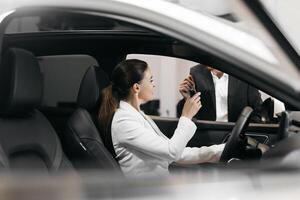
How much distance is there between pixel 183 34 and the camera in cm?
134

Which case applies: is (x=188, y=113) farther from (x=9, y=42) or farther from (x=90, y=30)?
(x=9, y=42)

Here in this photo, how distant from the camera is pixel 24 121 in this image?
226 cm

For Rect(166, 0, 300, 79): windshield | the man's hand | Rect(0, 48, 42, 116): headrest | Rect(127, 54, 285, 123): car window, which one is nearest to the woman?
Rect(127, 54, 285, 123): car window

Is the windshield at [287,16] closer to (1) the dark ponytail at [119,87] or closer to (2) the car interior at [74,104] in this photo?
(2) the car interior at [74,104]

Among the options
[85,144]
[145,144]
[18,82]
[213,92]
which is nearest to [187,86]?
[213,92]

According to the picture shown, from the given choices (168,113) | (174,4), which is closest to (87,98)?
(168,113)

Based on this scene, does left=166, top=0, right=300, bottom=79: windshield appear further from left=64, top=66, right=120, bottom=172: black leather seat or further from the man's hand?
the man's hand

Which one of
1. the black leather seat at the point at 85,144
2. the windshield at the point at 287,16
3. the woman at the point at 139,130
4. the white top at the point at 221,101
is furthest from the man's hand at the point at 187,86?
the windshield at the point at 287,16

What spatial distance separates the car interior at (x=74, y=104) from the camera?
1756 mm

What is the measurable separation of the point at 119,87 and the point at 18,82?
0.74 meters

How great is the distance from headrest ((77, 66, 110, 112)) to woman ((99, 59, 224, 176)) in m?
0.10

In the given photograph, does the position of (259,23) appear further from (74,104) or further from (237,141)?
(74,104)

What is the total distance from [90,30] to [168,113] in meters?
0.94

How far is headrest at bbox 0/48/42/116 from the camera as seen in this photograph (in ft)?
6.64
